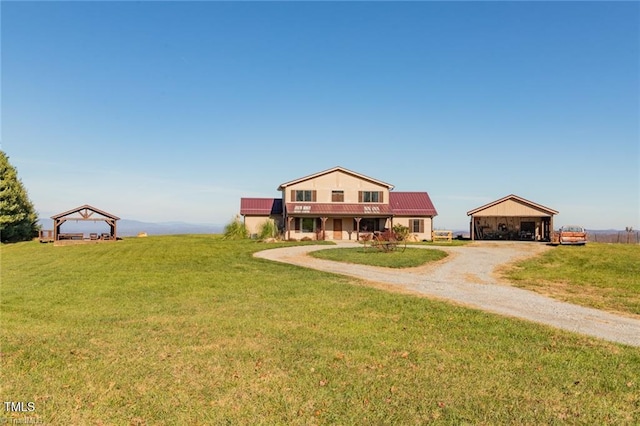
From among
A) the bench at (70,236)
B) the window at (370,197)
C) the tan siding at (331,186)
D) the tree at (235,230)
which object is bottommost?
the bench at (70,236)

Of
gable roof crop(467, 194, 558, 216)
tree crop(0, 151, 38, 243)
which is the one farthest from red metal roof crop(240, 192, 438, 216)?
tree crop(0, 151, 38, 243)

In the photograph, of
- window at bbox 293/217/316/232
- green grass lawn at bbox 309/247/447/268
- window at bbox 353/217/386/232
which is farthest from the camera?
window at bbox 353/217/386/232

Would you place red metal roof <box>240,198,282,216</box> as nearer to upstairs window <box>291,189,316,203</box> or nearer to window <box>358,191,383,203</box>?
upstairs window <box>291,189,316,203</box>

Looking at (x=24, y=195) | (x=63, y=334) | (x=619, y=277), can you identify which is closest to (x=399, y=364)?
(x=63, y=334)

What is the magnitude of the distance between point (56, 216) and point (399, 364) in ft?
132

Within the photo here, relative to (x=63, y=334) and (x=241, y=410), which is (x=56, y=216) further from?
(x=241, y=410)

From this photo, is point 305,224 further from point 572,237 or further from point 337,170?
point 572,237

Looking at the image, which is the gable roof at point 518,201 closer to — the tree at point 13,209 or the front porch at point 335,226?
the front porch at point 335,226

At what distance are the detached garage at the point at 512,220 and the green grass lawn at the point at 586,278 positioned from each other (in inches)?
667

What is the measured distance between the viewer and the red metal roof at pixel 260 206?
143ft

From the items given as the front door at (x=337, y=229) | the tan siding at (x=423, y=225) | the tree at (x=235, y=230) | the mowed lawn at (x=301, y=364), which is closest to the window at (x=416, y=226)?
the tan siding at (x=423, y=225)

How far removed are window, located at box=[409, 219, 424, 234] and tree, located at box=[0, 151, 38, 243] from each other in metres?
41.3

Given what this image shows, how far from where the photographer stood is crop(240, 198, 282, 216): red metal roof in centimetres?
4372

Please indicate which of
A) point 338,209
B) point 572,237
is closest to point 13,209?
point 338,209
